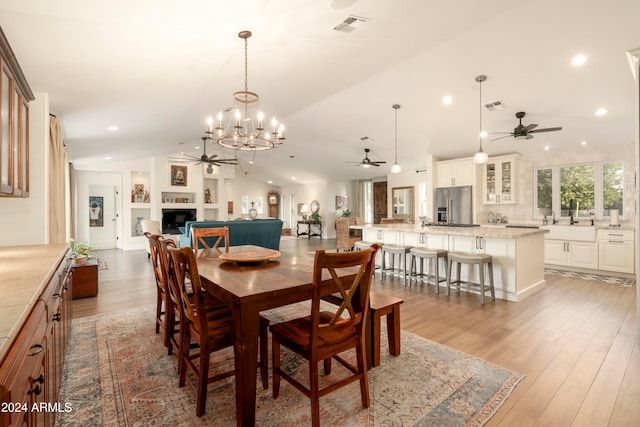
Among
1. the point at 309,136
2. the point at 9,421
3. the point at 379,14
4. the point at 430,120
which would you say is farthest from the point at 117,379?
the point at 309,136

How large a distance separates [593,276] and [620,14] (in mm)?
4318

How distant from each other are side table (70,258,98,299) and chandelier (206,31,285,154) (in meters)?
2.45

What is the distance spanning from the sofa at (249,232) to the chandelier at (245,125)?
170 cm

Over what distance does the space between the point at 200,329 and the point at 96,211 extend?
9359 millimetres

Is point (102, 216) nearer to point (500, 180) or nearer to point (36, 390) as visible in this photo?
point (36, 390)

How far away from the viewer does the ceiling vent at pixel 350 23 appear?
2.40 m

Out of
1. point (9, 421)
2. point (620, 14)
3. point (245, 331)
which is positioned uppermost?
point (620, 14)

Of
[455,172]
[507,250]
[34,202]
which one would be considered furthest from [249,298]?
[455,172]

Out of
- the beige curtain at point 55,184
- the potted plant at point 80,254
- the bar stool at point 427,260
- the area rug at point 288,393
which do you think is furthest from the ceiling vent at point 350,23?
the potted plant at point 80,254

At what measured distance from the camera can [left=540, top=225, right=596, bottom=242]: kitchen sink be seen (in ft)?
18.3

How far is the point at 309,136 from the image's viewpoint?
314 inches

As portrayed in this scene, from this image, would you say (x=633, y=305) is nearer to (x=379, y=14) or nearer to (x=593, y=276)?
(x=593, y=276)

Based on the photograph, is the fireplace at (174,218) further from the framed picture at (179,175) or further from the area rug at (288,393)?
the area rug at (288,393)

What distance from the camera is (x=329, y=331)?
1.84 metres
